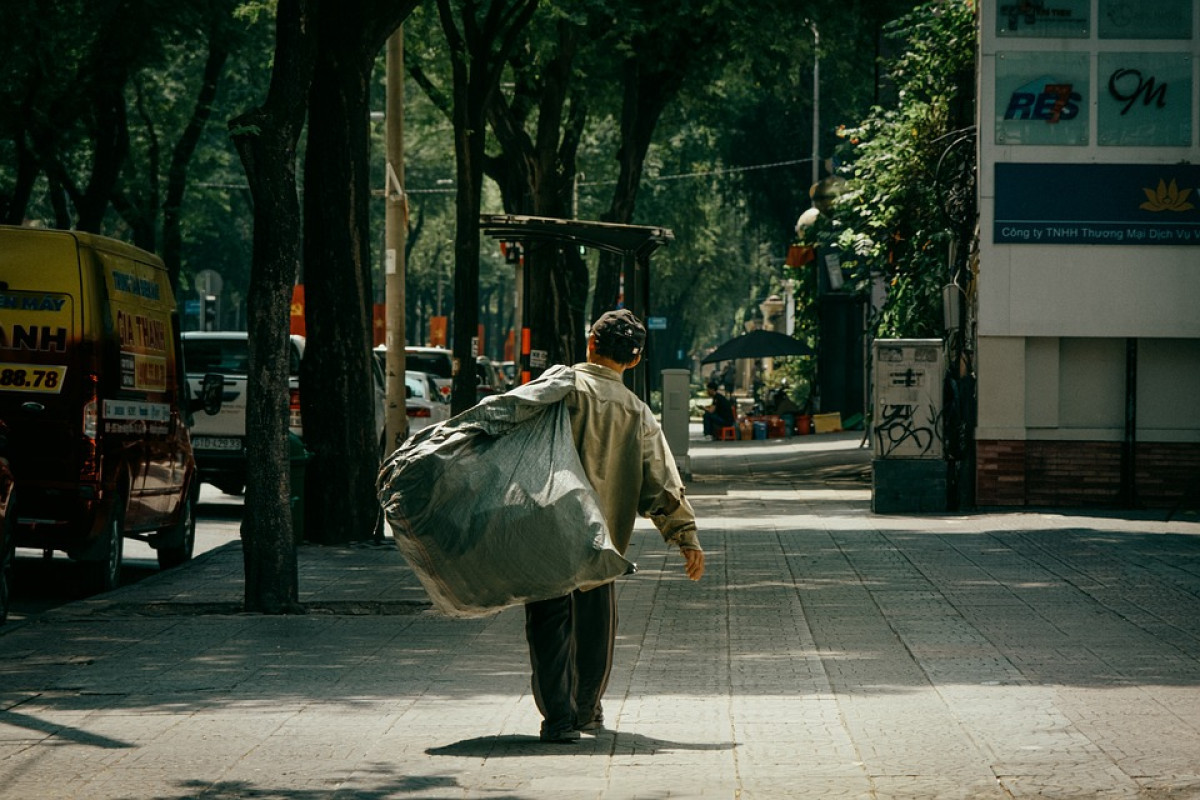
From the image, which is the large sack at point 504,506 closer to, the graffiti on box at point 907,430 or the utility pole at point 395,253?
the utility pole at point 395,253

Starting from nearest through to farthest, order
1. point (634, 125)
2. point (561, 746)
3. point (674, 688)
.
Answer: point (561, 746), point (674, 688), point (634, 125)

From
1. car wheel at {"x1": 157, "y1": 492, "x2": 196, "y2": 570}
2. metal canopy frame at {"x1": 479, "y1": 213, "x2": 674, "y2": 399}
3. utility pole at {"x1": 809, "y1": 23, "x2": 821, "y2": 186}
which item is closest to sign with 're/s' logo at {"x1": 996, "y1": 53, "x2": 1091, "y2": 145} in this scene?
metal canopy frame at {"x1": 479, "y1": 213, "x2": 674, "y2": 399}

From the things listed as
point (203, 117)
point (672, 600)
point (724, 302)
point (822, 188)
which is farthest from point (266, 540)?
point (724, 302)

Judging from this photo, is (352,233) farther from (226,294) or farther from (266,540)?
(226,294)

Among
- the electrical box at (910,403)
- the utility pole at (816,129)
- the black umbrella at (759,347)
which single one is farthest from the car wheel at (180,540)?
the utility pole at (816,129)

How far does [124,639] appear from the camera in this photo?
10.3 metres

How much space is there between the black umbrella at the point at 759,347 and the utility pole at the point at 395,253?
22.2 meters

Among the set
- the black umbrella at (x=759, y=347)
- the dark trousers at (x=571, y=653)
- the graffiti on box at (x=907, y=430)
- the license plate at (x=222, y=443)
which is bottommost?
the dark trousers at (x=571, y=653)

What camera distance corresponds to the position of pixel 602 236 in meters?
21.7

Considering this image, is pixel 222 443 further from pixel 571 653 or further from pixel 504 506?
pixel 504 506

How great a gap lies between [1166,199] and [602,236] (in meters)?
6.08

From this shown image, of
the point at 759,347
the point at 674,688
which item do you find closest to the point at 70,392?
the point at 674,688

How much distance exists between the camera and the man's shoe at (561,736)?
7.07m

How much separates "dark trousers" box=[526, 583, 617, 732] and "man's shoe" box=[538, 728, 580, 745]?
0.01 meters
